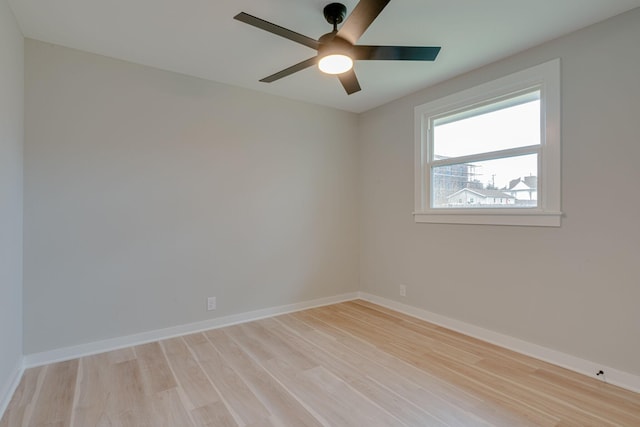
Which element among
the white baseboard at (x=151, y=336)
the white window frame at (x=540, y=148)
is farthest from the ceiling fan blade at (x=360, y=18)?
the white baseboard at (x=151, y=336)

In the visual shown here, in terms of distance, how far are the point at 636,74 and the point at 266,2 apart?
247 centimetres

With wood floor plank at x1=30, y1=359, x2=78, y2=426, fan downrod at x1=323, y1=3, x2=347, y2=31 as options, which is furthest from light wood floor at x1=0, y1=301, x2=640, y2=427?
fan downrod at x1=323, y1=3, x2=347, y2=31

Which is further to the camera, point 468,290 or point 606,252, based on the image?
point 468,290

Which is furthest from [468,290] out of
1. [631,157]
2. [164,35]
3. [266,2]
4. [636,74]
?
[164,35]

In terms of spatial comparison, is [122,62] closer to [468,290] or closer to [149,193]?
[149,193]

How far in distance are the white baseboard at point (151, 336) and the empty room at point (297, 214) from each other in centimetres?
2

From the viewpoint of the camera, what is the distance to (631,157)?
2.15 m

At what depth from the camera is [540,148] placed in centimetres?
259

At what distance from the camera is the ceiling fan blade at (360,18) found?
5.10 feet

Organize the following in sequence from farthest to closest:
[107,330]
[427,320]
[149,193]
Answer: [427,320] → [149,193] → [107,330]

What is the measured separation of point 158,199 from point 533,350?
349cm

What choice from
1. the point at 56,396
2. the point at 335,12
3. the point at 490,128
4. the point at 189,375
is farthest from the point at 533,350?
the point at 56,396

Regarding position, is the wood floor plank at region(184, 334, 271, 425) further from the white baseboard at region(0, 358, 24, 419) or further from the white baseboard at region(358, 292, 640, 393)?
the white baseboard at region(358, 292, 640, 393)

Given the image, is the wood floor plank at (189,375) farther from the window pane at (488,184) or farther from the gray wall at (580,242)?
the window pane at (488,184)
